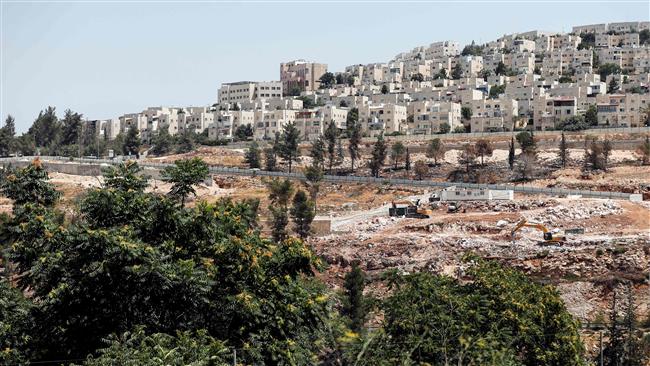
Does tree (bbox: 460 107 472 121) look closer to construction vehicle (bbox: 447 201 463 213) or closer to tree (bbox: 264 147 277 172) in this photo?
tree (bbox: 264 147 277 172)

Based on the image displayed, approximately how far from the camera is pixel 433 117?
95.8m

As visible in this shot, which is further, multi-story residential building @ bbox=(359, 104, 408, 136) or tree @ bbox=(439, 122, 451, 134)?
multi-story residential building @ bbox=(359, 104, 408, 136)

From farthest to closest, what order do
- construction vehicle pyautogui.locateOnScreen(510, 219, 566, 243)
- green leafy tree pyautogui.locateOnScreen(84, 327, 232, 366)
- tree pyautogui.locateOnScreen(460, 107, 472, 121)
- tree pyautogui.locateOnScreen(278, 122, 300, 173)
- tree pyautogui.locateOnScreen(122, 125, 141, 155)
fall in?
tree pyautogui.locateOnScreen(460, 107, 472, 121)
tree pyautogui.locateOnScreen(122, 125, 141, 155)
tree pyautogui.locateOnScreen(278, 122, 300, 173)
construction vehicle pyautogui.locateOnScreen(510, 219, 566, 243)
green leafy tree pyautogui.locateOnScreen(84, 327, 232, 366)

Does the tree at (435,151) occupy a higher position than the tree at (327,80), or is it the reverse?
the tree at (327,80)

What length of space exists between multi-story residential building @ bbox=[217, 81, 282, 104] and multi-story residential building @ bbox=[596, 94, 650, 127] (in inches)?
1903

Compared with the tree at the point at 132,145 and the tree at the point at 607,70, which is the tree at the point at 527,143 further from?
the tree at the point at 607,70

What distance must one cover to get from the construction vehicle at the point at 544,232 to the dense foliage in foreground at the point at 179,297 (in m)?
24.9

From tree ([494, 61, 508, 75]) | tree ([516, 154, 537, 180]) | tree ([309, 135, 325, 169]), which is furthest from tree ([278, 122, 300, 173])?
tree ([494, 61, 508, 75])

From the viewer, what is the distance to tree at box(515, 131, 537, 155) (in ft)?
225

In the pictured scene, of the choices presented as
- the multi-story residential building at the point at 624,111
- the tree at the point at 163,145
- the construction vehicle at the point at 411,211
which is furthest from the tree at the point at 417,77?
the construction vehicle at the point at 411,211

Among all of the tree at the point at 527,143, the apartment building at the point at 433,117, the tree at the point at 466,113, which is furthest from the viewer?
the tree at the point at 466,113

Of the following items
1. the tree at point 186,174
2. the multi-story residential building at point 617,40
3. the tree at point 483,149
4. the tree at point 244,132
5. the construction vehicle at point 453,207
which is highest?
the multi-story residential building at point 617,40

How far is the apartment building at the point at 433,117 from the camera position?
9494 cm

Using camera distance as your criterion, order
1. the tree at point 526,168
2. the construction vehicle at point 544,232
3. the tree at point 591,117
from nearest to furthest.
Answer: the construction vehicle at point 544,232
the tree at point 526,168
the tree at point 591,117
